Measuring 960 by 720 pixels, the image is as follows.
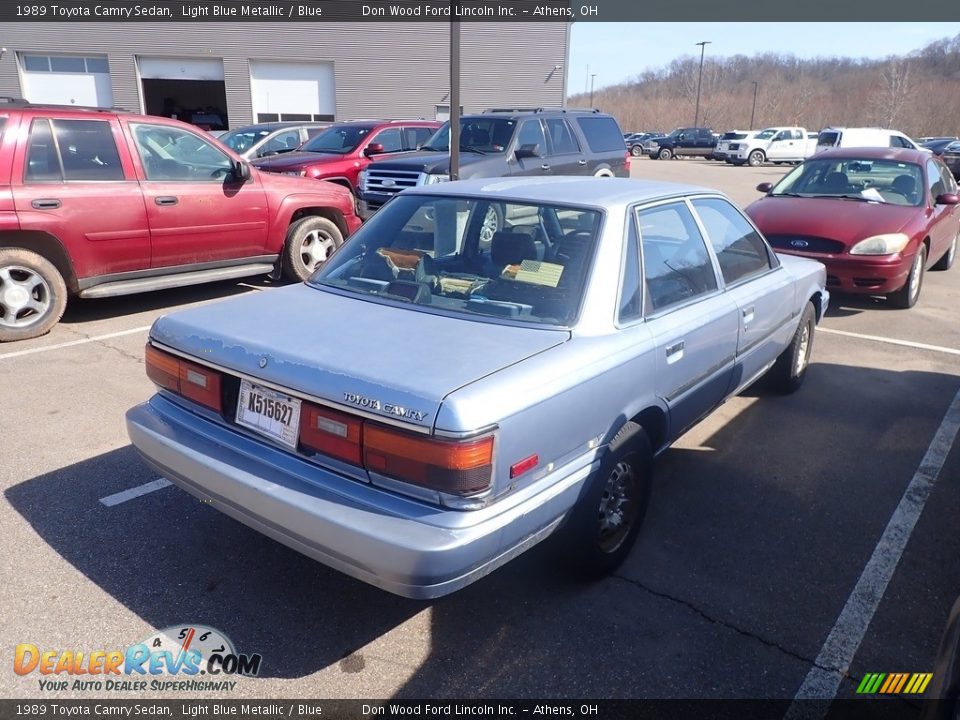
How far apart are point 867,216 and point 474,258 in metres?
5.94

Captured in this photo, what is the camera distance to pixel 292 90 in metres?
29.8

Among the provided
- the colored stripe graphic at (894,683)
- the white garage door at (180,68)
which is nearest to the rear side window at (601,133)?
the colored stripe graphic at (894,683)

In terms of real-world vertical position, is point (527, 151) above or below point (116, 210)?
above

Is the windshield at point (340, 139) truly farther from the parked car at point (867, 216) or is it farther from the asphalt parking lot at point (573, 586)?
the asphalt parking lot at point (573, 586)

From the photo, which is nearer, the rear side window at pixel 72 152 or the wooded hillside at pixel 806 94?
the rear side window at pixel 72 152

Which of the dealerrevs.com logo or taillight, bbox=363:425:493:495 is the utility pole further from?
the dealerrevs.com logo

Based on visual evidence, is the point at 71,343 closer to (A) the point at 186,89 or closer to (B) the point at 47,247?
(B) the point at 47,247

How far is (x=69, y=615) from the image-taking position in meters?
2.90

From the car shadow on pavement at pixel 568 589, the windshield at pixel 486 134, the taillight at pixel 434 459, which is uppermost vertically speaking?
the windshield at pixel 486 134

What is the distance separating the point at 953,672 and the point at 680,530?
1835 millimetres

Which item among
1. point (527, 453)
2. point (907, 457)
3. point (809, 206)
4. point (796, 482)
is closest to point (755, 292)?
point (796, 482)

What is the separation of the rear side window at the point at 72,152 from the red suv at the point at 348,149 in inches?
194

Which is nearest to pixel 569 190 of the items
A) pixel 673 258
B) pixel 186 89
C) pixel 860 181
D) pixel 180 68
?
pixel 673 258

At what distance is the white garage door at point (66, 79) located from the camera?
27.3 metres
